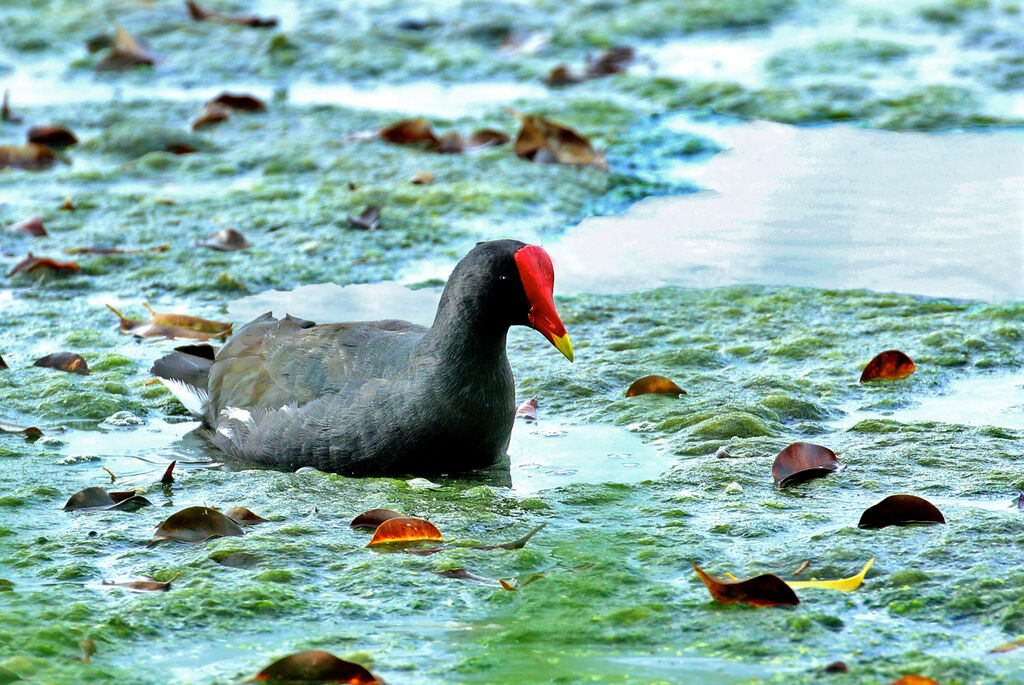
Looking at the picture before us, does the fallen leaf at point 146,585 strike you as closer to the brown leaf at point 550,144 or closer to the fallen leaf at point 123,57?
the brown leaf at point 550,144

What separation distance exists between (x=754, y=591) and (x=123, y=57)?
29.6ft

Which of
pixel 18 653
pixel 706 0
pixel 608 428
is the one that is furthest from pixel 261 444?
pixel 706 0

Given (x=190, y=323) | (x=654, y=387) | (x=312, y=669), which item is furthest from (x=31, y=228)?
(x=312, y=669)

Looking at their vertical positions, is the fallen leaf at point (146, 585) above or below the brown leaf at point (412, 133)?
below

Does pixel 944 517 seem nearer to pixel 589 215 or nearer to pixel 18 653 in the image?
pixel 18 653

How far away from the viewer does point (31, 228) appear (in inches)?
303

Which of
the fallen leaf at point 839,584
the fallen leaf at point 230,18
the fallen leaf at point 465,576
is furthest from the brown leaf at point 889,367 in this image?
the fallen leaf at point 230,18

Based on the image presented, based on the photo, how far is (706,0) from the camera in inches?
495

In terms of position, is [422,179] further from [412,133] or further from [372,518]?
[372,518]

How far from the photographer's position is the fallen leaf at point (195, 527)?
4.21 meters

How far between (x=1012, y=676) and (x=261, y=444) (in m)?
2.85

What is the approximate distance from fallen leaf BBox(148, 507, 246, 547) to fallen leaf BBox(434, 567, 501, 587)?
2.37 ft

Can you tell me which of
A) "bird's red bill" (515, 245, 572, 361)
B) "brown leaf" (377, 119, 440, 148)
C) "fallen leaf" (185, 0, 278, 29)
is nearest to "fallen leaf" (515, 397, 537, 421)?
"bird's red bill" (515, 245, 572, 361)

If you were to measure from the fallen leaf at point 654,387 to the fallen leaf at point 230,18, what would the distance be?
7748 millimetres
